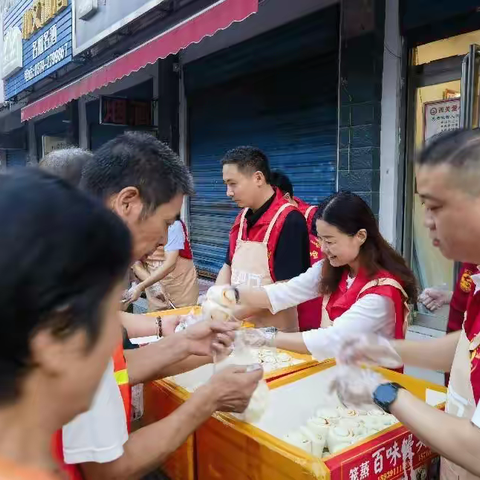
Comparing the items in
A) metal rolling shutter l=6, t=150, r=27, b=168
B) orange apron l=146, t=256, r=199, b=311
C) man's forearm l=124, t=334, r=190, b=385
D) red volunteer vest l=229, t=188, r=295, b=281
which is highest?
metal rolling shutter l=6, t=150, r=27, b=168

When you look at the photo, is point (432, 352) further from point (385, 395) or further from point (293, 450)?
point (293, 450)

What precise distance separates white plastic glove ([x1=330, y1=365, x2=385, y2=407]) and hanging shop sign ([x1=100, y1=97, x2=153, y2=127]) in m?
6.28

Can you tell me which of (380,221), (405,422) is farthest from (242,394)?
(380,221)

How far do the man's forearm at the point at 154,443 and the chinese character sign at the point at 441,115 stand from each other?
3.10m

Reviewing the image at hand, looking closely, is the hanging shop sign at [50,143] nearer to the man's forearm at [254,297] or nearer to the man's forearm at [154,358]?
the man's forearm at [254,297]

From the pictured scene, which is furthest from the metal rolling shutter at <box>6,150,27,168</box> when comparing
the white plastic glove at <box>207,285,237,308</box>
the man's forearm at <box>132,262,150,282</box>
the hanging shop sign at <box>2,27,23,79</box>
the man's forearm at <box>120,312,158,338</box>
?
the white plastic glove at <box>207,285,237,308</box>

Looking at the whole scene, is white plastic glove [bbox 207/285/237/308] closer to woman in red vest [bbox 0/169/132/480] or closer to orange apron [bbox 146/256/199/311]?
woman in red vest [bbox 0/169/132/480]

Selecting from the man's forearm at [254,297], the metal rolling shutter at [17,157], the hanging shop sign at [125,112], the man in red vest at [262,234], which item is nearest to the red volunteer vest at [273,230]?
the man in red vest at [262,234]

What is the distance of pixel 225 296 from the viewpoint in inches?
85.4

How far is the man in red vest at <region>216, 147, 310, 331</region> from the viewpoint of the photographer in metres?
2.83

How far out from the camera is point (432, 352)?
1741 mm

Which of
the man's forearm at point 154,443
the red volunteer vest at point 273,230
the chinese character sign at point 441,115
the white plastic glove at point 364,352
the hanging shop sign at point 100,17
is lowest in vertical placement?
the man's forearm at point 154,443

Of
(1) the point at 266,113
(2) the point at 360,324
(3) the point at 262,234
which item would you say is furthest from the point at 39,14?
(2) the point at 360,324

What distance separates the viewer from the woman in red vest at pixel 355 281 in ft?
6.58
